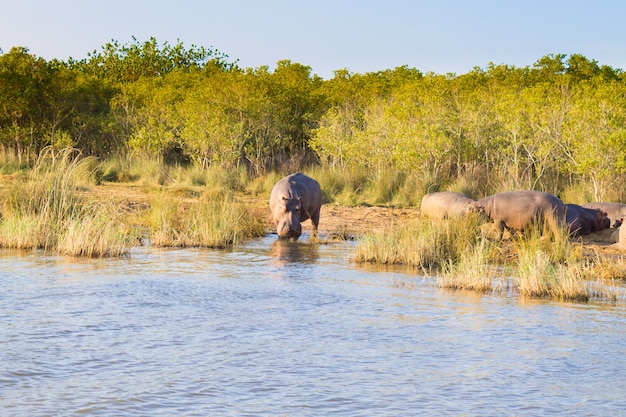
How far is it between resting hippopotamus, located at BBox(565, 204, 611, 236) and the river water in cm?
418

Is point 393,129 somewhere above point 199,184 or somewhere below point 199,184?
above

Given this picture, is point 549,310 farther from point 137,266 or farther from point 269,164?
point 269,164

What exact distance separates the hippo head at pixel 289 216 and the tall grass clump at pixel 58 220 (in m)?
2.28

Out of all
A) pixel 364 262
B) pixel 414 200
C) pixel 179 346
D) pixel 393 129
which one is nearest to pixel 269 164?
pixel 393 129

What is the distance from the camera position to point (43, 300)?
7.58m

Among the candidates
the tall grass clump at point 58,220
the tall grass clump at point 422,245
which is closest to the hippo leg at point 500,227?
the tall grass clump at point 422,245

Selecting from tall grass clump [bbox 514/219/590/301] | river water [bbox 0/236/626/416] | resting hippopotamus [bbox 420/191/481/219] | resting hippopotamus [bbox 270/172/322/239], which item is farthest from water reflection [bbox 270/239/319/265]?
tall grass clump [bbox 514/219/590/301]

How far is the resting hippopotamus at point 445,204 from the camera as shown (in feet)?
44.3

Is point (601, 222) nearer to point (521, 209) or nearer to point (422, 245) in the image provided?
point (521, 209)

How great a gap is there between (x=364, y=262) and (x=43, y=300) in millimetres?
4374

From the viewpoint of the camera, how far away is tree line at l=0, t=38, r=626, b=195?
1800 cm

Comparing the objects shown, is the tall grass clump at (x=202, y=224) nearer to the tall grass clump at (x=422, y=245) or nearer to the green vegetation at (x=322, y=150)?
the green vegetation at (x=322, y=150)

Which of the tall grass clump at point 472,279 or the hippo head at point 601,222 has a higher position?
the hippo head at point 601,222

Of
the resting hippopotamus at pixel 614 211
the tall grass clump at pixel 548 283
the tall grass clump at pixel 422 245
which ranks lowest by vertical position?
the tall grass clump at pixel 548 283
